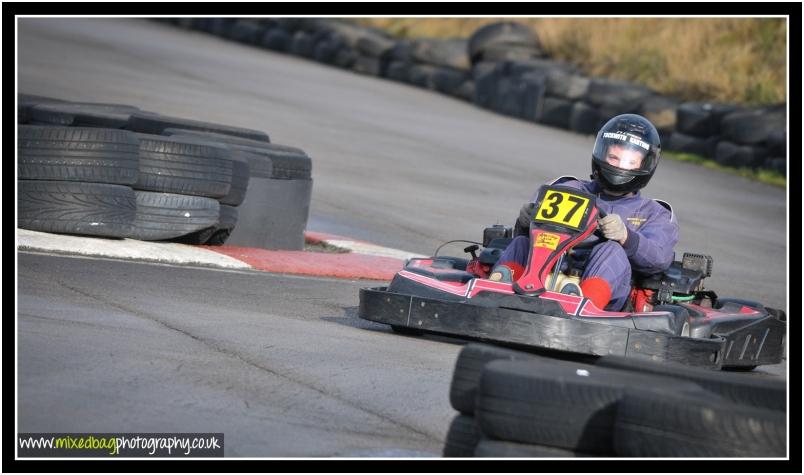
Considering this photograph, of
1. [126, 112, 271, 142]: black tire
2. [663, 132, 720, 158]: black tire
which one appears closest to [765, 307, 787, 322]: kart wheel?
[126, 112, 271, 142]: black tire

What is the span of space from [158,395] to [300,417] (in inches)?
18.1

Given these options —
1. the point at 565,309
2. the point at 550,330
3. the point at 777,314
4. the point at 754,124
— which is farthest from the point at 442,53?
the point at 550,330

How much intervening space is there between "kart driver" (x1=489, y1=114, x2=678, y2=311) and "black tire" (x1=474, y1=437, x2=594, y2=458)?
2.30 m

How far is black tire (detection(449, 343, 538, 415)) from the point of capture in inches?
142

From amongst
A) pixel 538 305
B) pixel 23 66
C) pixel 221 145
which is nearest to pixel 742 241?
pixel 221 145

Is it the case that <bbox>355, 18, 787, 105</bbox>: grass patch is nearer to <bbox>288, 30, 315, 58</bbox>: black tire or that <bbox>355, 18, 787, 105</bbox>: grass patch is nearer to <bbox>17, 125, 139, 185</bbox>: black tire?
<bbox>288, 30, 315, 58</bbox>: black tire

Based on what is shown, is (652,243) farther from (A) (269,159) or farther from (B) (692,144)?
(B) (692,144)

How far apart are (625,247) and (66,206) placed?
10.2 ft

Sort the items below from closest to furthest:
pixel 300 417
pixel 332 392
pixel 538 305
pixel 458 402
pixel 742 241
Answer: pixel 458 402 → pixel 300 417 → pixel 332 392 → pixel 538 305 → pixel 742 241

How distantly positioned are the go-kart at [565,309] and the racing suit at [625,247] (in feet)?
0.29

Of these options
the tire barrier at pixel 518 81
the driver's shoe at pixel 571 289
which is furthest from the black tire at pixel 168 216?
the tire barrier at pixel 518 81

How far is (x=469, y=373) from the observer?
3617 mm

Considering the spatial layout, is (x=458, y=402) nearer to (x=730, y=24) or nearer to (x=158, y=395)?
(x=158, y=395)

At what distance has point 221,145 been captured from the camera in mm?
7500
